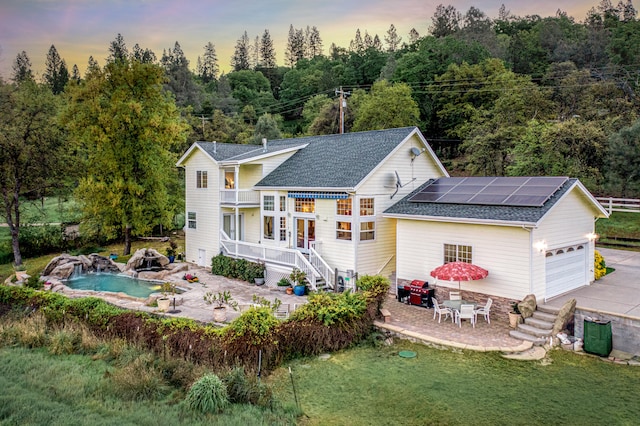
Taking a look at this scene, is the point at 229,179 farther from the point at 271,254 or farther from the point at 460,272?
the point at 460,272

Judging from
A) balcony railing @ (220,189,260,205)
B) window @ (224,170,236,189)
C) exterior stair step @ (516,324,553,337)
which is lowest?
exterior stair step @ (516,324,553,337)

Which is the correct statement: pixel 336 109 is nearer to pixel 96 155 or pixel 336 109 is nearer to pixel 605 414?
pixel 96 155

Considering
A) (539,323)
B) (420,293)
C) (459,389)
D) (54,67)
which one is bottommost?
(459,389)

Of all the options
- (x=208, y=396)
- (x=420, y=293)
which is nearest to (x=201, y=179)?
(x=420, y=293)

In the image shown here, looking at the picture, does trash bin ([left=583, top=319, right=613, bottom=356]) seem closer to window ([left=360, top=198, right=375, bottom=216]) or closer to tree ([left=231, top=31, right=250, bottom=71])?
window ([left=360, top=198, right=375, bottom=216])

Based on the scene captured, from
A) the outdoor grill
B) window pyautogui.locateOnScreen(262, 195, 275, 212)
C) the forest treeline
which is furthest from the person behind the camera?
the forest treeline

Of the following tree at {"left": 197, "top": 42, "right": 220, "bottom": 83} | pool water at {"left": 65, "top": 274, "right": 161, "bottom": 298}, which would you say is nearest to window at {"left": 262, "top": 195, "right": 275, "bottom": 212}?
pool water at {"left": 65, "top": 274, "right": 161, "bottom": 298}

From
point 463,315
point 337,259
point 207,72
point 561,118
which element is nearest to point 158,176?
point 337,259
